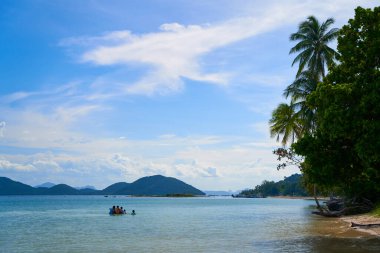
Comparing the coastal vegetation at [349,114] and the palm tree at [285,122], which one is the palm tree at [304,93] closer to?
the palm tree at [285,122]

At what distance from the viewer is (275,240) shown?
27.7 metres

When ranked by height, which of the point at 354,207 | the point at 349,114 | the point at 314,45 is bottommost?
the point at 354,207

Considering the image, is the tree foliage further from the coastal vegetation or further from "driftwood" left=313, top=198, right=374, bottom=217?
"driftwood" left=313, top=198, right=374, bottom=217

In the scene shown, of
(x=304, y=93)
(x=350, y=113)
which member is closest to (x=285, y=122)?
(x=304, y=93)

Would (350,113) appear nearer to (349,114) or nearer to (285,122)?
(349,114)

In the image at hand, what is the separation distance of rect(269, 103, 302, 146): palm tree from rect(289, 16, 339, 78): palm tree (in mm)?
4028

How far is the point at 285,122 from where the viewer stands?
4634 centimetres

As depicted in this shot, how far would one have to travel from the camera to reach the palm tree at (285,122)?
4500cm

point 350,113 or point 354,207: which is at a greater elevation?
point 350,113

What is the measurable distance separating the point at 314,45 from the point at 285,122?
855 centimetres

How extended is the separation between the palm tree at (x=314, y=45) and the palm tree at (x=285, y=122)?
Answer: 4.03m

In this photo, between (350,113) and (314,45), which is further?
(314,45)

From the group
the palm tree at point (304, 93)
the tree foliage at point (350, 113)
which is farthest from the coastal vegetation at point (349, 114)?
the palm tree at point (304, 93)

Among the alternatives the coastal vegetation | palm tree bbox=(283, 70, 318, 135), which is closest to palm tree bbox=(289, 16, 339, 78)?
palm tree bbox=(283, 70, 318, 135)
